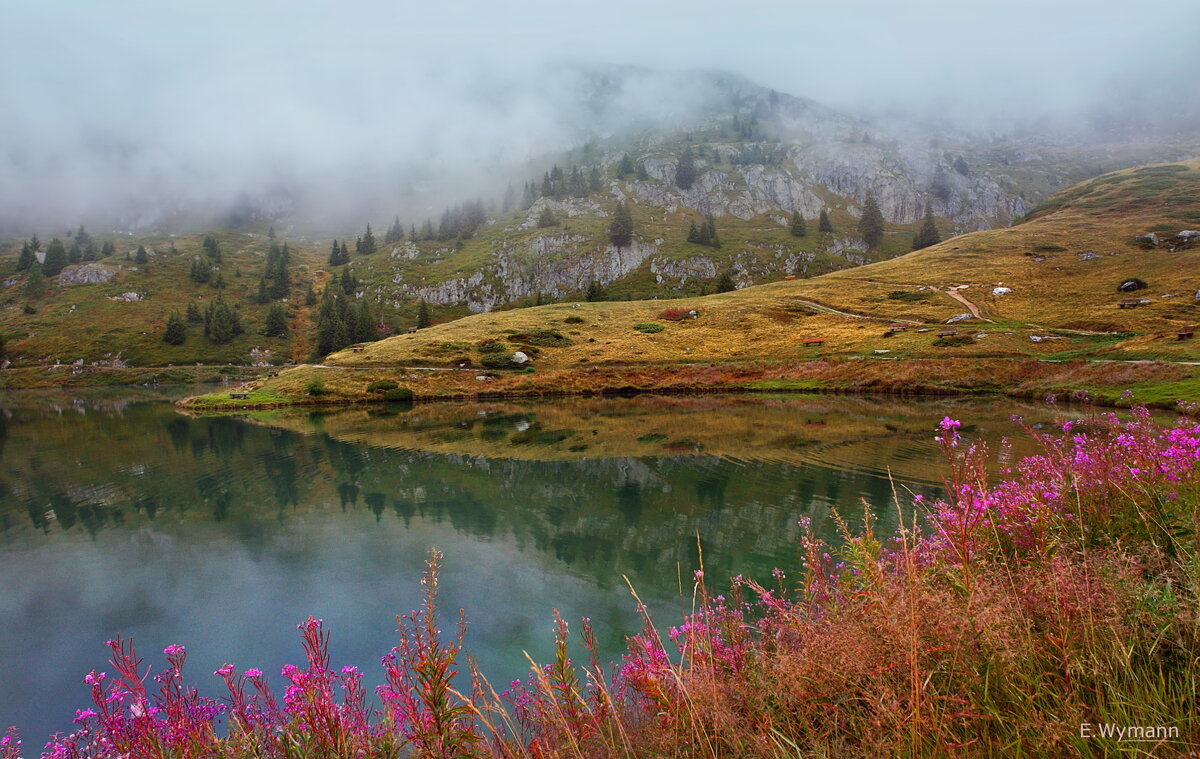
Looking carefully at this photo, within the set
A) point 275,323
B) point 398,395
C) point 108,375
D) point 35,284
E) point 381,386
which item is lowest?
point 108,375

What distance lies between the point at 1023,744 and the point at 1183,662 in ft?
5.03

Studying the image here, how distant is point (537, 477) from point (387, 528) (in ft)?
27.3

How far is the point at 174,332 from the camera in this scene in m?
161

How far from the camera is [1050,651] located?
4.18 meters

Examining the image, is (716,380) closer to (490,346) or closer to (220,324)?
(490,346)

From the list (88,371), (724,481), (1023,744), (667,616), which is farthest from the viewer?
(88,371)

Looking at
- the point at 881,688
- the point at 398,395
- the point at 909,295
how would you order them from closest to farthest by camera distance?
the point at 881,688, the point at 398,395, the point at 909,295

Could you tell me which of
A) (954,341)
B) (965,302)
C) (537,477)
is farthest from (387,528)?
(965,302)

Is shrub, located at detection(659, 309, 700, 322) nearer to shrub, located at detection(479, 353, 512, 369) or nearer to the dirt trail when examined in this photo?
shrub, located at detection(479, 353, 512, 369)

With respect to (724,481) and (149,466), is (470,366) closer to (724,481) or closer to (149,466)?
(149,466)

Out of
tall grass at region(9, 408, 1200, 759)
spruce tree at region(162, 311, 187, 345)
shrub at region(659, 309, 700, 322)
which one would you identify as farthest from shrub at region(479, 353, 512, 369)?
spruce tree at region(162, 311, 187, 345)

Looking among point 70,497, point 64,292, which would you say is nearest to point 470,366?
point 70,497

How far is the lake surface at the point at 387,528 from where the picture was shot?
11961mm

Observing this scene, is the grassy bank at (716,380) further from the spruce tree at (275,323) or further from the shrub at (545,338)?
the spruce tree at (275,323)
